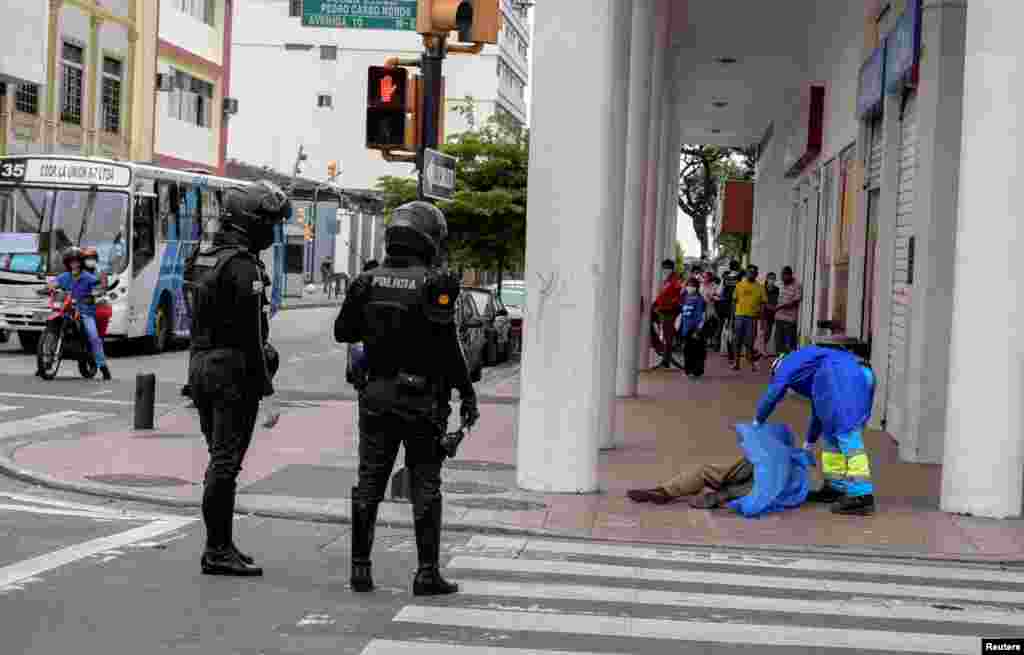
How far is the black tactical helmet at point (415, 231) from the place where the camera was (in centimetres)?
800

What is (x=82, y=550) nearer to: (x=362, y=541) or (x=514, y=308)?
(x=362, y=541)

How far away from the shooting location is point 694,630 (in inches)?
291

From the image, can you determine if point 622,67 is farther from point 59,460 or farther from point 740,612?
point 740,612

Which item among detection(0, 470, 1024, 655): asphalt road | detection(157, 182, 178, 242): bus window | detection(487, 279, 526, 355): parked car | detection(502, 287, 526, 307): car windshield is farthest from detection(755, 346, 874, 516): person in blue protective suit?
detection(502, 287, 526, 307): car windshield

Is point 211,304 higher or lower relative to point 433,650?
higher

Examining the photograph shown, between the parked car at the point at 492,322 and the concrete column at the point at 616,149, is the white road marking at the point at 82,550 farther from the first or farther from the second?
the parked car at the point at 492,322

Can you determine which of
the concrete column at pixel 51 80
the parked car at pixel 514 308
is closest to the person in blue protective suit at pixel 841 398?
the parked car at pixel 514 308

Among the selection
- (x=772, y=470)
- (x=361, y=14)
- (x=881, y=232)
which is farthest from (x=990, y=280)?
(x=361, y=14)

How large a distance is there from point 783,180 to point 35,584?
31.8 m

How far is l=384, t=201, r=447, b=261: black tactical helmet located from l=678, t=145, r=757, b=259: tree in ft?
185

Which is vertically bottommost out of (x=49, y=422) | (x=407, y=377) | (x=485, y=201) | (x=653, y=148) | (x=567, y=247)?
(x=49, y=422)

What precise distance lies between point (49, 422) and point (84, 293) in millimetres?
5477

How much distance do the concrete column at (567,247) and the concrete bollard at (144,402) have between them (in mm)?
4704

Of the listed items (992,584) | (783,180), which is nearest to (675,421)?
(992,584)
